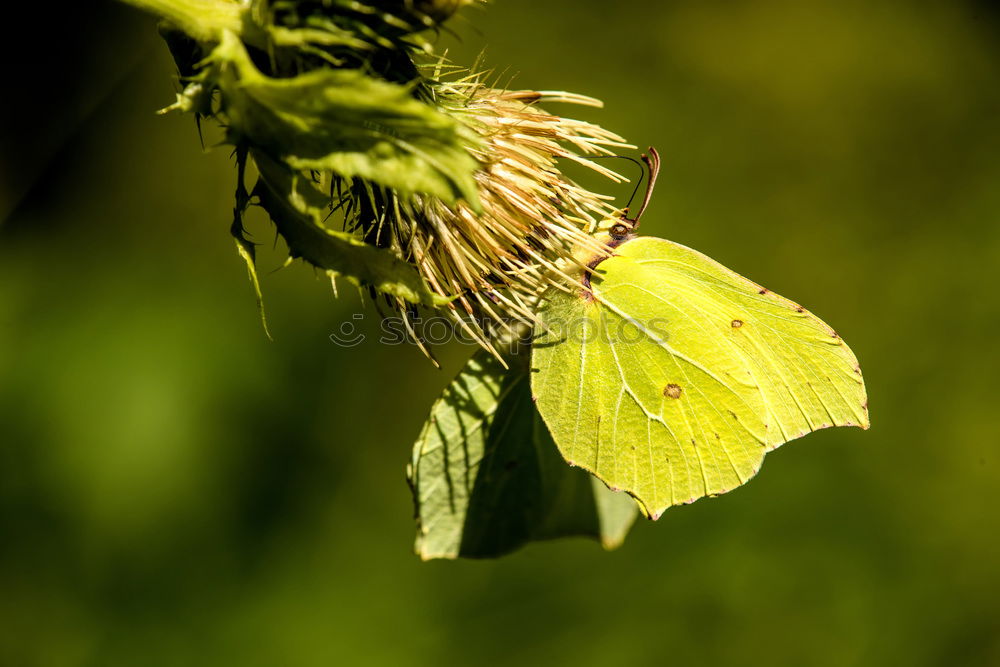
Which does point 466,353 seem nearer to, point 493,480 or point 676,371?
point 493,480

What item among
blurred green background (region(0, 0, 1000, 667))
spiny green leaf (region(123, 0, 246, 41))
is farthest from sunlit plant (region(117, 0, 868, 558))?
blurred green background (region(0, 0, 1000, 667))

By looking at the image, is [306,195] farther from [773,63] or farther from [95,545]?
[773,63]

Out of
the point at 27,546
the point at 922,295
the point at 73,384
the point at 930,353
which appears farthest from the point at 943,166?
the point at 27,546

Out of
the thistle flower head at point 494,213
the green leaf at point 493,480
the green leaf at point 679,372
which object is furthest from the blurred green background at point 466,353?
the thistle flower head at point 494,213

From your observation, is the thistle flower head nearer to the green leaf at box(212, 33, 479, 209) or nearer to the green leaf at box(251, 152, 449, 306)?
the green leaf at box(251, 152, 449, 306)

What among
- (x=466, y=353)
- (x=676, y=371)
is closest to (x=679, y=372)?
(x=676, y=371)
